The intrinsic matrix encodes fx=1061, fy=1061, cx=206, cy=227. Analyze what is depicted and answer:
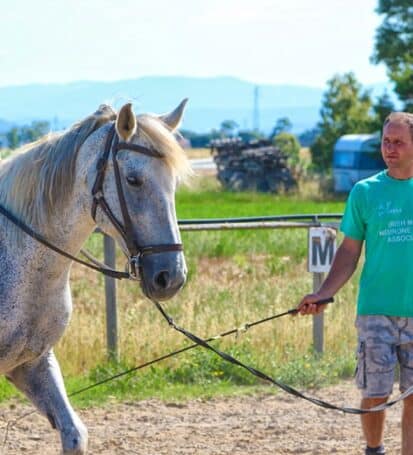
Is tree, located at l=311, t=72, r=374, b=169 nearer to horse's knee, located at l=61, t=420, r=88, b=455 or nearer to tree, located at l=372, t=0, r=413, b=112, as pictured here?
tree, located at l=372, t=0, r=413, b=112

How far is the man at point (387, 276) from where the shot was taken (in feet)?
16.7

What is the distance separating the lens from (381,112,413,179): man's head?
5086mm

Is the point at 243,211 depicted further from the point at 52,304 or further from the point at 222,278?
the point at 52,304

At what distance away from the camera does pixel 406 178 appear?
5156 millimetres

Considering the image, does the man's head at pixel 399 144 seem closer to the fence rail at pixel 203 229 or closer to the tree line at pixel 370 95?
the fence rail at pixel 203 229

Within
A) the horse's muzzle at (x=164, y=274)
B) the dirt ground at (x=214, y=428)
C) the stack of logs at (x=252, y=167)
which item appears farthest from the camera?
the stack of logs at (x=252, y=167)

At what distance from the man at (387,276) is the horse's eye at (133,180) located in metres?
1.12

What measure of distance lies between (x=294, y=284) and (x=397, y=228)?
5.56 metres

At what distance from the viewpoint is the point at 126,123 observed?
15.3 ft

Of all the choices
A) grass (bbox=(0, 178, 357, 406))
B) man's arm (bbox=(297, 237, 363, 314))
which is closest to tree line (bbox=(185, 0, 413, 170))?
grass (bbox=(0, 178, 357, 406))

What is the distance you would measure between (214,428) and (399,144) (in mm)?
2741

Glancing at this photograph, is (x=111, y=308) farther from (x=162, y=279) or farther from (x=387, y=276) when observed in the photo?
(x=162, y=279)

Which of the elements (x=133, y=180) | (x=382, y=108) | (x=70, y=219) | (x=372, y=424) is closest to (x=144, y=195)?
(x=133, y=180)

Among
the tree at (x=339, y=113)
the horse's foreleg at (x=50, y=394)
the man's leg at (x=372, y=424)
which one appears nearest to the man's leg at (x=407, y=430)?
the man's leg at (x=372, y=424)
